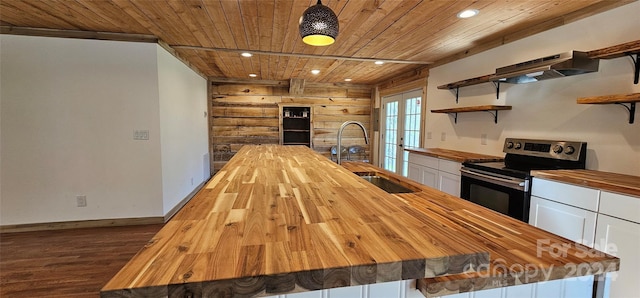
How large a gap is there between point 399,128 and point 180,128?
12.6 feet

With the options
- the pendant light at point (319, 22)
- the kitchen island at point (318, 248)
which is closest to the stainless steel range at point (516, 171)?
the kitchen island at point (318, 248)

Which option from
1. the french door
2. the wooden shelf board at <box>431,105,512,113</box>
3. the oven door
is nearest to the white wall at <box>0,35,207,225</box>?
the oven door

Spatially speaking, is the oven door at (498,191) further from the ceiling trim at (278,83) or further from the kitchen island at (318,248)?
the ceiling trim at (278,83)

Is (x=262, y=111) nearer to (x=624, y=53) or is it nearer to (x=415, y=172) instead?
(x=415, y=172)

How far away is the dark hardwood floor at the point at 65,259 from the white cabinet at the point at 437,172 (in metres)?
3.31

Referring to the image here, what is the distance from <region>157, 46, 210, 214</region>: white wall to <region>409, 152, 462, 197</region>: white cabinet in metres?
3.30

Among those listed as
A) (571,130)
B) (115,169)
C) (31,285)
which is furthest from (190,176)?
(571,130)

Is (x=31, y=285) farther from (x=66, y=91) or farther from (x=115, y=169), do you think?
(x=66, y=91)

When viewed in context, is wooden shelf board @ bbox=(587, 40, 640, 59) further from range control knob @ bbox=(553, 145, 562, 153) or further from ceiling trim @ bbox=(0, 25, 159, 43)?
ceiling trim @ bbox=(0, 25, 159, 43)

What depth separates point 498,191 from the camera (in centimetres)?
237

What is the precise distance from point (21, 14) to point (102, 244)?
89.5 inches

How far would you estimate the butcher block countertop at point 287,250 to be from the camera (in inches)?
20.3

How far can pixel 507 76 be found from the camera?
2600 mm

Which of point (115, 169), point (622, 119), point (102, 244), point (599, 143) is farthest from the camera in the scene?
point (115, 169)
